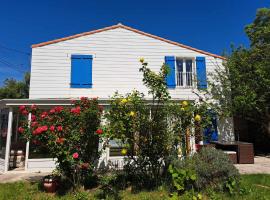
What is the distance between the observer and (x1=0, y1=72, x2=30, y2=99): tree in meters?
36.2

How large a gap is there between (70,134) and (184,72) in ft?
31.3

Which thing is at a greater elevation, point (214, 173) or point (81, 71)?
point (81, 71)

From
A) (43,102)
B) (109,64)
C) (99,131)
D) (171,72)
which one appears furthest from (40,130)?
(171,72)

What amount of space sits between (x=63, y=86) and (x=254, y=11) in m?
17.8

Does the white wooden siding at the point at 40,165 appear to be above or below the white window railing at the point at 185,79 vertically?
below

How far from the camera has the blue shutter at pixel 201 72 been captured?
45.5 ft

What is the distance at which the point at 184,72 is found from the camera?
13984 mm

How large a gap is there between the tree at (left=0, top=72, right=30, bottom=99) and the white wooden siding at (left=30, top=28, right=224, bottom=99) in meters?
27.0

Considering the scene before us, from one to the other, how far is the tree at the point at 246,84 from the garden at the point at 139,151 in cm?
651

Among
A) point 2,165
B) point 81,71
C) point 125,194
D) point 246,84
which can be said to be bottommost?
point 125,194

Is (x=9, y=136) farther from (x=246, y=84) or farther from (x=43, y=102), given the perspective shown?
(x=246, y=84)

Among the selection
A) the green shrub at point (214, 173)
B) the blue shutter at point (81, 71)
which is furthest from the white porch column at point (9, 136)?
the green shrub at point (214, 173)

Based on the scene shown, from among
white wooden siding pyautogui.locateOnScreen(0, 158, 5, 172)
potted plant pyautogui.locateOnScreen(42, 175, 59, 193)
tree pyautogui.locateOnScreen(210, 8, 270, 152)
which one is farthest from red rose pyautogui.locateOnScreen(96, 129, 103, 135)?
tree pyautogui.locateOnScreen(210, 8, 270, 152)

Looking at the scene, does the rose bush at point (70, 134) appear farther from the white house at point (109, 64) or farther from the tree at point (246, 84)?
the tree at point (246, 84)
